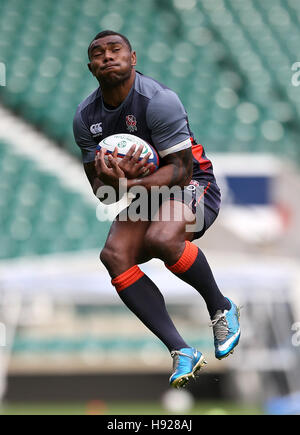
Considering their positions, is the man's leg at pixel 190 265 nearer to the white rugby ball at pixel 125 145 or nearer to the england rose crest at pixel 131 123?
the white rugby ball at pixel 125 145

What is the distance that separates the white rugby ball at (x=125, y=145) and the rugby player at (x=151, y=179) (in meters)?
0.04

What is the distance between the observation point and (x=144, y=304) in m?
3.95

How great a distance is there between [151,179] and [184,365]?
2.73ft

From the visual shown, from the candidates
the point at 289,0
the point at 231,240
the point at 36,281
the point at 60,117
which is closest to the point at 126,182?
the point at 36,281

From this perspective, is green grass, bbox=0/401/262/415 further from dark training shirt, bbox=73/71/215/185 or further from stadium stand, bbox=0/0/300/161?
dark training shirt, bbox=73/71/215/185

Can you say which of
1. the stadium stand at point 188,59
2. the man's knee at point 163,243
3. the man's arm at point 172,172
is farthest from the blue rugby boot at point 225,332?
the stadium stand at point 188,59

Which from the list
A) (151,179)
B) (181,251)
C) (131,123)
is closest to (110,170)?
(151,179)

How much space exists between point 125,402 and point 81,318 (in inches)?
45.1

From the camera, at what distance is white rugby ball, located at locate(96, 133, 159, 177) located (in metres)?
3.66

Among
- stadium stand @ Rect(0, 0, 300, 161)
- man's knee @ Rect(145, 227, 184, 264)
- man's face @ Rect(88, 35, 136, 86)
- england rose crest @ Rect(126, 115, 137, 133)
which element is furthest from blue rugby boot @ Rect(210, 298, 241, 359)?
stadium stand @ Rect(0, 0, 300, 161)

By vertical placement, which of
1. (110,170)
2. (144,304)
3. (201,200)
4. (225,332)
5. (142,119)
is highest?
(142,119)

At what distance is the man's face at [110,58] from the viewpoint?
3562 mm

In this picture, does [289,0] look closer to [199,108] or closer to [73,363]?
[199,108]

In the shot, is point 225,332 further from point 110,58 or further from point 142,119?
point 110,58
